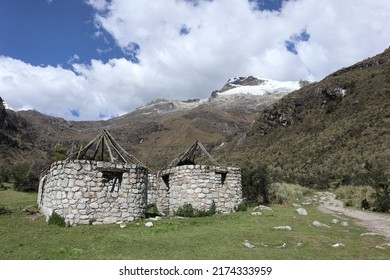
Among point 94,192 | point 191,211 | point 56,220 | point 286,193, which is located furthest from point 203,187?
point 286,193

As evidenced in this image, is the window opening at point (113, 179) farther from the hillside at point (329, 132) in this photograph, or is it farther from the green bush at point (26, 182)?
the hillside at point (329, 132)

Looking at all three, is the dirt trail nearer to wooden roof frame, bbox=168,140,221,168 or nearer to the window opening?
wooden roof frame, bbox=168,140,221,168

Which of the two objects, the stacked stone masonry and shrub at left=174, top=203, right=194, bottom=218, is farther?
shrub at left=174, top=203, right=194, bottom=218

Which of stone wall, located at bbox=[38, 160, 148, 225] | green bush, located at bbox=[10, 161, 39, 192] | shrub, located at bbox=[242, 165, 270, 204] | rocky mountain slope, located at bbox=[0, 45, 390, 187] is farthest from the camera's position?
rocky mountain slope, located at bbox=[0, 45, 390, 187]

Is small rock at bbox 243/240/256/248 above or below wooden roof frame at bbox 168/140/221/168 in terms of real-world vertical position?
below

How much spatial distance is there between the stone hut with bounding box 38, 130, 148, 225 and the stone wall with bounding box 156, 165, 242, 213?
308 centimetres

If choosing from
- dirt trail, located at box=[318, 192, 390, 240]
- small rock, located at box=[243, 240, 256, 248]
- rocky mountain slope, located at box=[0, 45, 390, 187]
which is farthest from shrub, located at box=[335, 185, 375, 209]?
small rock, located at box=[243, 240, 256, 248]

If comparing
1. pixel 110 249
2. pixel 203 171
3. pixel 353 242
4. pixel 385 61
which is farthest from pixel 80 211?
pixel 385 61

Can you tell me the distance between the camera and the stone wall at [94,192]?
14305 mm

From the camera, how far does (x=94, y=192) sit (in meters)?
14.6

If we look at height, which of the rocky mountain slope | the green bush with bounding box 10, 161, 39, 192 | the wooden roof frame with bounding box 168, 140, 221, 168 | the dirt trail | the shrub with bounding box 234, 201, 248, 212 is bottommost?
the dirt trail

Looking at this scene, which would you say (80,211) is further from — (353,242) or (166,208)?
(353,242)

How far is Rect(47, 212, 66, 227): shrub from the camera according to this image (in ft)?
46.4

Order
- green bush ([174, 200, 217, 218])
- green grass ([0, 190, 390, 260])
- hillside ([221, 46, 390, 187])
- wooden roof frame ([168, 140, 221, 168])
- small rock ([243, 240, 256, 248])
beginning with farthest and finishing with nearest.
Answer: hillside ([221, 46, 390, 187]) < wooden roof frame ([168, 140, 221, 168]) < green bush ([174, 200, 217, 218]) < small rock ([243, 240, 256, 248]) < green grass ([0, 190, 390, 260])
